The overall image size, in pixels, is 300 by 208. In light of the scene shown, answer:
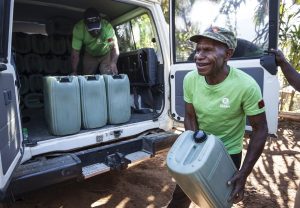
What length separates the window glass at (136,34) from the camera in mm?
4086

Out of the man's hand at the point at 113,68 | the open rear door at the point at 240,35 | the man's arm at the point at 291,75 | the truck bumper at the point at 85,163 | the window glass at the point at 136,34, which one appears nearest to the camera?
the man's arm at the point at 291,75

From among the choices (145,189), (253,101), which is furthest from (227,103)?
(145,189)

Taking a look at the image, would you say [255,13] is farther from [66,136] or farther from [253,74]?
[66,136]

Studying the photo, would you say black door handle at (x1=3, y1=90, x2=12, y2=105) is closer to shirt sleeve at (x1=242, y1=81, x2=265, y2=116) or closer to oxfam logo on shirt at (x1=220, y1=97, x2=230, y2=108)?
oxfam logo on shirt at (x1=220, y1=97, x2=230, y2=108)

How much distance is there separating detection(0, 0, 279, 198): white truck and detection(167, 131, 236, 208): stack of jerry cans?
112 cm

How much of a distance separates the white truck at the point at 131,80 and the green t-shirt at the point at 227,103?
837 mm

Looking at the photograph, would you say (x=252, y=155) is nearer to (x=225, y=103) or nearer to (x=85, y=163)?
(x=225, y=103)

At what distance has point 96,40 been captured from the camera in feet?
13.6

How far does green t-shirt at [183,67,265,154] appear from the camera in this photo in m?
1.76

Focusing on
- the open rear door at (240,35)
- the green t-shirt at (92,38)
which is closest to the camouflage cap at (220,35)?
the open rear door at (240,35)

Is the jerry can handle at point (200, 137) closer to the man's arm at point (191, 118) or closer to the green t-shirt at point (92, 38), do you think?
the man's arm at point (191, 118)


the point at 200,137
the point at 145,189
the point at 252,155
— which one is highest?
the point at 200,137

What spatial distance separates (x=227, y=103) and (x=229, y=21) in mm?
1365

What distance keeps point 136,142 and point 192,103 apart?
4.05ft
